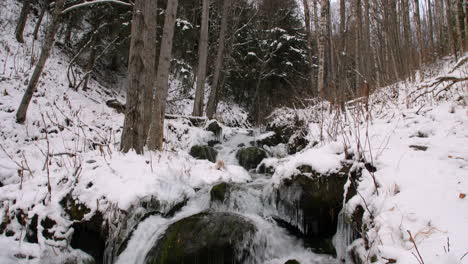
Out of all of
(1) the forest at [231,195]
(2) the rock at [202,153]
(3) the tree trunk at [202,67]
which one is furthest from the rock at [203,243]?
(3) the tree trunk at [202,67]

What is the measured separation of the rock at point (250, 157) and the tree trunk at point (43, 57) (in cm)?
553

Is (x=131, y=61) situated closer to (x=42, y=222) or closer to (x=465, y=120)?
(x=42, y=222)

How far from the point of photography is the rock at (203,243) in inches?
111

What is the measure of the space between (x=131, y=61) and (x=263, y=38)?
11.4 m

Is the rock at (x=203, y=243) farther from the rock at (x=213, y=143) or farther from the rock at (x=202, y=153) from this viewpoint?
the rock at (x=213, y=143)

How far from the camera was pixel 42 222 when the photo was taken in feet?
9.00

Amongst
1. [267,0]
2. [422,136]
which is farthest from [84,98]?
[267,0]

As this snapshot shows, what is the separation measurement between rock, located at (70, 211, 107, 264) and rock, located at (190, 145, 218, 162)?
463 cm

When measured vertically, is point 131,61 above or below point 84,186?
above

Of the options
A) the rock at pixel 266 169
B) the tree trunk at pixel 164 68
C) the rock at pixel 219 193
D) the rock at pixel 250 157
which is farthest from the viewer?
the rock at pixel 250 157

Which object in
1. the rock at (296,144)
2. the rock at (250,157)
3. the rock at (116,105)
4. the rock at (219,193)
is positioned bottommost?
the rock at (219,193)

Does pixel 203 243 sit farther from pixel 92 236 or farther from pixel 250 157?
pixel 250 157

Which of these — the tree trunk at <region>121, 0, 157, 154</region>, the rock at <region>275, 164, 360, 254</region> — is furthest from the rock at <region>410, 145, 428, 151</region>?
the tree trunk at <region>121, 0, 157, 154</region>

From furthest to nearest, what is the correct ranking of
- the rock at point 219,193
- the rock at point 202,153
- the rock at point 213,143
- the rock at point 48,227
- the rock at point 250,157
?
1. the rock at point 213,143
2. the rock at point 250,157
3. the rock at point 202,153
4. the rock at point 219,193
5. the rock at point 48,227
